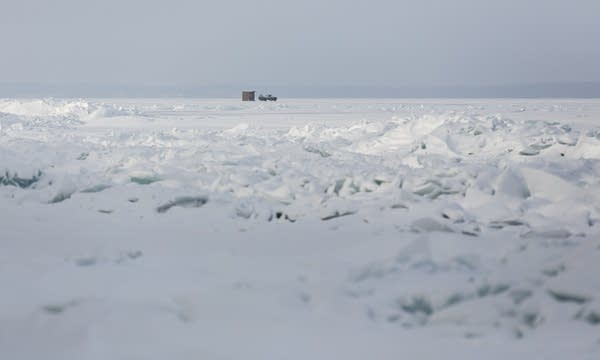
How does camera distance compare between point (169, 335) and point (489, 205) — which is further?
point (489, 205)

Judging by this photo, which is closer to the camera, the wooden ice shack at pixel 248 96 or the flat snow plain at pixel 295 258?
the flat snow plain at pixel 295 258

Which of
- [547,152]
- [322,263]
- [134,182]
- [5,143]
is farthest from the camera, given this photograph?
[5,143]

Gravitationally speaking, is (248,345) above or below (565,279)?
below

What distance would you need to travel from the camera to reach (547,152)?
23.5 ft

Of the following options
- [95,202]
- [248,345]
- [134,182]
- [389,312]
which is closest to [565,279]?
[389,312]

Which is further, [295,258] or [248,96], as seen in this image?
[248,96]

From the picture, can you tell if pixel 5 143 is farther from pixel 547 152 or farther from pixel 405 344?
pixel 405 344

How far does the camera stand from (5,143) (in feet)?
26.4

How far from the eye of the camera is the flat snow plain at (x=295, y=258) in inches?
103

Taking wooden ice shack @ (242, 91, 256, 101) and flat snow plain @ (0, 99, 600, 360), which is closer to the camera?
flat snow plain @ (0, 99, 600, 360)

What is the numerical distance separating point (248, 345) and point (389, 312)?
2.07ft

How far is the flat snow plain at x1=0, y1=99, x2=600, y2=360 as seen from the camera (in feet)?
8.58

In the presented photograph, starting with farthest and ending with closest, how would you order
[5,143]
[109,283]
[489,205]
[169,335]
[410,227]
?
[5,143] < [489,205] < [410,227] < [109,283] < [169,335]

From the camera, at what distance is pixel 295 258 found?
11.6 feet
